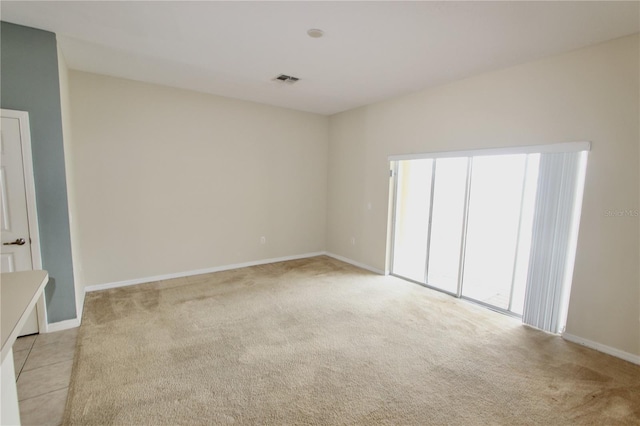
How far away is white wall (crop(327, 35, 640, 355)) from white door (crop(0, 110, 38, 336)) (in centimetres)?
450

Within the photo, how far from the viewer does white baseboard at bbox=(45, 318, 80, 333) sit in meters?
2.99

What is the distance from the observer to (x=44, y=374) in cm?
236

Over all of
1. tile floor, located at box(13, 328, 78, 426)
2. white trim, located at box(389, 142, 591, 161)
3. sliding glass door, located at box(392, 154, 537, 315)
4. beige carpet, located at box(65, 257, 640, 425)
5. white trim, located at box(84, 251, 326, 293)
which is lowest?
Result: tile floor, located at box(13, 328, 78, 426)

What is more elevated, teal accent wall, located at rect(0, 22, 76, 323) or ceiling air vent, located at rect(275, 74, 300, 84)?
ceiling air vent, located at rect(275, 74, 300, 84)

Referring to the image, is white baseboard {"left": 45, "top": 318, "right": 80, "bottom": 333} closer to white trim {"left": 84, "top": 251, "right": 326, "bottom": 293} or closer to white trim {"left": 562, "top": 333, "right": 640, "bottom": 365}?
white trim {"left": 84, "top": 251, "right": 326, "bottom": 293}

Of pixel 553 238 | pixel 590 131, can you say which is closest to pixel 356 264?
pixel 553 238

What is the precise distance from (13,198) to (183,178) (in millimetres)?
1953

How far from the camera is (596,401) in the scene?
213 cm

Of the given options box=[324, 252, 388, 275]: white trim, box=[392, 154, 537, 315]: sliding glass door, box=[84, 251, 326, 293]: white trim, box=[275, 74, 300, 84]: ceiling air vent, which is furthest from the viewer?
box=[324, 252, 388, 275]: white trim

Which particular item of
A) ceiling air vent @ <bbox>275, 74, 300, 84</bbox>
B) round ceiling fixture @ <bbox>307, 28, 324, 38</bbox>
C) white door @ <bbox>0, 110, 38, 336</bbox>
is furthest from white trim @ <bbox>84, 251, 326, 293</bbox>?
round ceiling fixture @ <bbox>307, 28, 324, 38</bbox>

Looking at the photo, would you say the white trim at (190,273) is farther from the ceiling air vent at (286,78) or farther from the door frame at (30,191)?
the ceiling air vent at (286,78)

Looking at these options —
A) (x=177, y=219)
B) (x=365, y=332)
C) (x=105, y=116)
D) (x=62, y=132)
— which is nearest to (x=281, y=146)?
(x=177, y=219)

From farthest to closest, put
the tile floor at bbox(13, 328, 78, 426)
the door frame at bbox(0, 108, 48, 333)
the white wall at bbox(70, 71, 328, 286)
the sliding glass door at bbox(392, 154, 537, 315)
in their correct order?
the white wall at bbox(70, 71, 328, 286) → the sliding glass door at bbox(392, 154, 537, 315) → the door frame at bbox(0, 108, 48, 333) → the tile floor at bbox(13, 328, 78, 426)

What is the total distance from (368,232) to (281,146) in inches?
86.3
